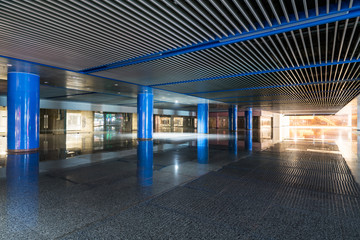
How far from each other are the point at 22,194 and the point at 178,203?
312cm

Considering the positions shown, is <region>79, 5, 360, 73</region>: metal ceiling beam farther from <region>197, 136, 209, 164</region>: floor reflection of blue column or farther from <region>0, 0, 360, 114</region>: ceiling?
<region>197, 136, 209, 164</region>: floor reflection of blue column

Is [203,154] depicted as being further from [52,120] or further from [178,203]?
[52,120]

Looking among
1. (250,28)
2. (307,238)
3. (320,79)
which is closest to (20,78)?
(250,28)

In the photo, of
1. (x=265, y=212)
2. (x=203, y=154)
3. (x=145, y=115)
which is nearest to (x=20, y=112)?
(x=145, y=115)

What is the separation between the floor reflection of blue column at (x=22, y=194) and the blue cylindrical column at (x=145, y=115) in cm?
976

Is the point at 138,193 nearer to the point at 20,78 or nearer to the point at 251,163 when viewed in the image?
the point at 251,163

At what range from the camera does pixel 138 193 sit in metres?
4.27

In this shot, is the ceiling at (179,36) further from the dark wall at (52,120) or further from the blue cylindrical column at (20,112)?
the dark wall at (52,120)

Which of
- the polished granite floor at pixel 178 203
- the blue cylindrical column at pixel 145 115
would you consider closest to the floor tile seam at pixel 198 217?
the polished granite floor at pixel 178 203

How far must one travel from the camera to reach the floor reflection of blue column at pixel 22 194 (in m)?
3.18

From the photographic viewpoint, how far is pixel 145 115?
54.3 feet

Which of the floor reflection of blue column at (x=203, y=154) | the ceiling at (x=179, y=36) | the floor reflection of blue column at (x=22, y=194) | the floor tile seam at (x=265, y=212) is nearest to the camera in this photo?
the floor tile seam at (x=265, y=212)

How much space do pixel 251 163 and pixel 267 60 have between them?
4.18 meters

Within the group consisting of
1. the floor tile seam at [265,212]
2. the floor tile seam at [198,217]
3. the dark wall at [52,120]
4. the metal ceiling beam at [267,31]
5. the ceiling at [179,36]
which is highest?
the ceiling at [179,36]
